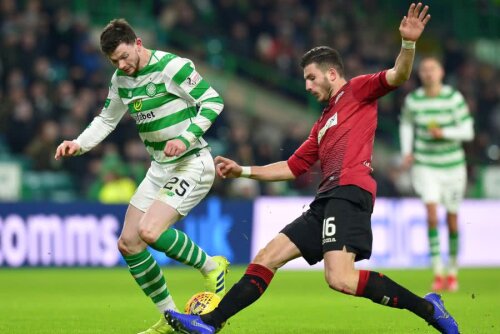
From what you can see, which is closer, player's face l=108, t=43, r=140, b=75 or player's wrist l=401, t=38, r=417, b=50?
player's wrist l=401, t=38, r=417, b=50

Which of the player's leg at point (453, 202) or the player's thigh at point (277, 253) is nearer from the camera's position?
the player's thigh at point (277, 253)

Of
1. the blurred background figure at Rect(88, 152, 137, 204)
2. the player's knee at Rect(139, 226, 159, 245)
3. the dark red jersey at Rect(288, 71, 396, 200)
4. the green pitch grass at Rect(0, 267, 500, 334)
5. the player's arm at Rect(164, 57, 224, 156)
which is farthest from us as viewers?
the blurred background figure at Rect(88, 152, 137, 204)

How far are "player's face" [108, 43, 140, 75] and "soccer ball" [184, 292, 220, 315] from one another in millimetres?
1691

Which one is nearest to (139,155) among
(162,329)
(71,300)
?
(71,300)

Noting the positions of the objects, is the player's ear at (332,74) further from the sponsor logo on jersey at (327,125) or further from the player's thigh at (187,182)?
the player's thigh at (187,182)

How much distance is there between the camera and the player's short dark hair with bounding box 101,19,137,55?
7.70m

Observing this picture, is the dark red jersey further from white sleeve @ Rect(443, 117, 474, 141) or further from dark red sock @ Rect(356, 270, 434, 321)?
white sleeve @ Rect(443, 117, 474, 141)

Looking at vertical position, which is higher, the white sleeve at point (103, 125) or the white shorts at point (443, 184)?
the white sleeve at point (103, 125)

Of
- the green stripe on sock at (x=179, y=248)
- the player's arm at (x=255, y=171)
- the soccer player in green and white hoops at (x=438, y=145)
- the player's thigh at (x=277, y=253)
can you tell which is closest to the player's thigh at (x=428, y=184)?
the soccer player in green and white hoops at (x=438, y=145)

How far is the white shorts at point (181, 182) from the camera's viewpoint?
313 inches

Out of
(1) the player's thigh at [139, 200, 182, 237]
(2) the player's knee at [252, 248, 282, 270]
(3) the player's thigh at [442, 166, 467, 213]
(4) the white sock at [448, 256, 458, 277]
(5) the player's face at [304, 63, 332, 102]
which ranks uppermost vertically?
(5) the player's face at [304, 63, 332, 102]

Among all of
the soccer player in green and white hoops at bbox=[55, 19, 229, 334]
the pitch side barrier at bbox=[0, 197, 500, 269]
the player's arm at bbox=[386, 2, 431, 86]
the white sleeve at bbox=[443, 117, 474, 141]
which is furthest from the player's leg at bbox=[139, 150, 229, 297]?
the pitch side barrier at bbox=[0, 197, 500, 269]

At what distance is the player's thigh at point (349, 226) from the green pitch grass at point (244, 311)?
124 centimetres

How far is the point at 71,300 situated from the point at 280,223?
Result: 5.54 meters
